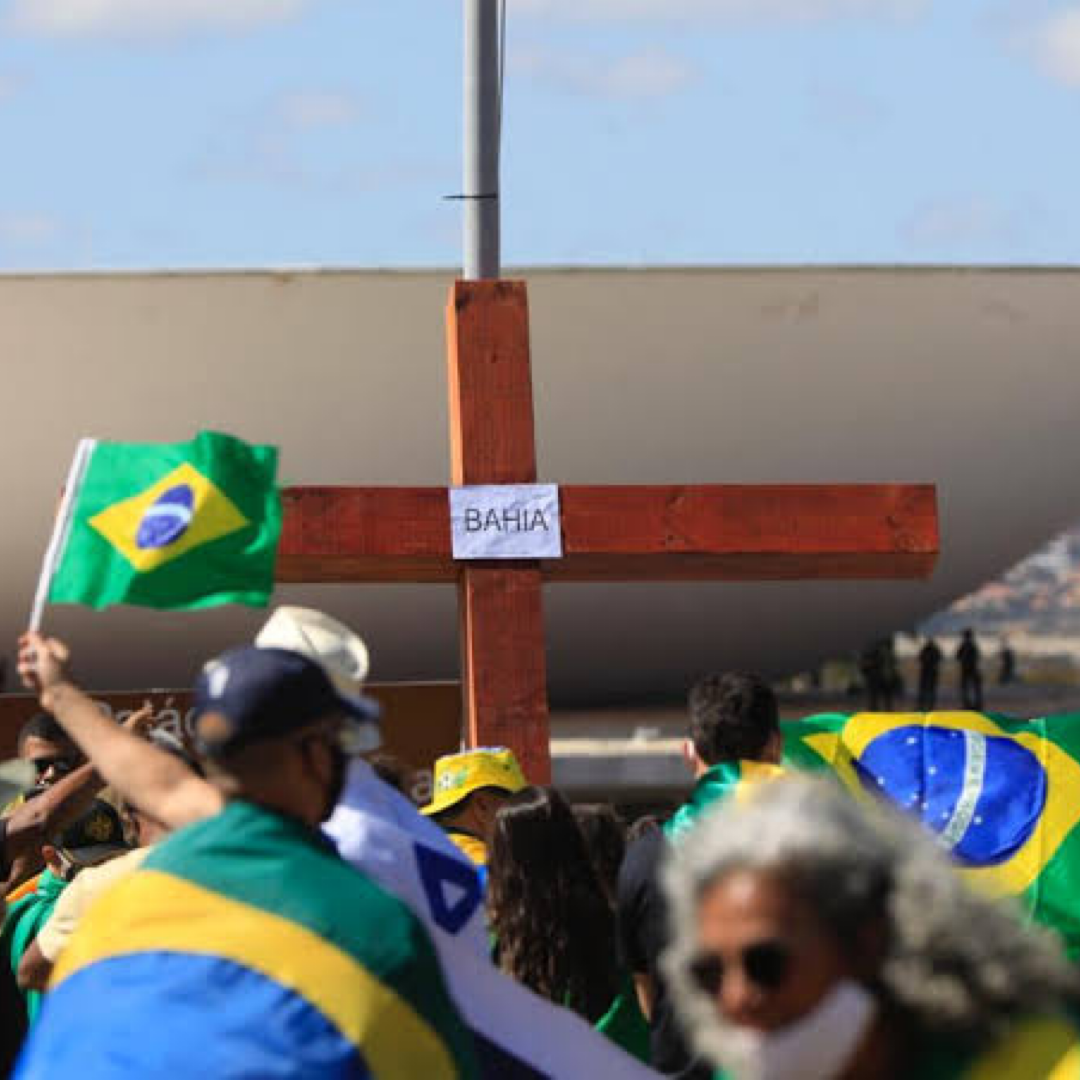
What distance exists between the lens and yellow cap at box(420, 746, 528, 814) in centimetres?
589

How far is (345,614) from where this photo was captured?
27719 millimetres

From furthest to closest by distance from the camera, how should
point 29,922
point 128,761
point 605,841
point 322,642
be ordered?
1. point 29,922
2. point 605,841
3. point 322,642
4. point 128,761

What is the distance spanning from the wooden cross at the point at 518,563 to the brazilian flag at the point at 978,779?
57.8 inches

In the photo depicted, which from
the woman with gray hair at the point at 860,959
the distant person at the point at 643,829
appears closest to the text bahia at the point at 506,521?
the distant person at the point at 643,829

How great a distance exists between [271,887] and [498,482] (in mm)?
5131

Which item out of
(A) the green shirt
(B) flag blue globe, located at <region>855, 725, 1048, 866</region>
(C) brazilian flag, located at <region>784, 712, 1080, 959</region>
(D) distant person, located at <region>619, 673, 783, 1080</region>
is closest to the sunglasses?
(D) distant person, located at <region>619, 673, 783, 1080</region>

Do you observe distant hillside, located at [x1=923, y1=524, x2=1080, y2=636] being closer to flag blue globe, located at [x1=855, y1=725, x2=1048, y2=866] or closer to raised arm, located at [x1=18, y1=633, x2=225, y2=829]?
flag blue globe, located at [x1=855, y1=725, x2=1048, y2=866]

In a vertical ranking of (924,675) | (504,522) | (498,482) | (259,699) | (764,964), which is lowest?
(924,675)

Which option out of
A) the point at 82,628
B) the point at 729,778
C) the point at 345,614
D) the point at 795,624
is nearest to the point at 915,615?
the point at 795,624

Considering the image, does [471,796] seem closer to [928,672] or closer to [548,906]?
[548,906]

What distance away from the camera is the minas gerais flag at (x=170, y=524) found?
446 cm

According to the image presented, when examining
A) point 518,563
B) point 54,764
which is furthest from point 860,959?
Result: point 518,563

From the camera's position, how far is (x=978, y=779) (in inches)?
265

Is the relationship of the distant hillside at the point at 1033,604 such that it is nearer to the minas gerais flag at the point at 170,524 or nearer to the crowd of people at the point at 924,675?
the crowd of people at the point at 924,675
